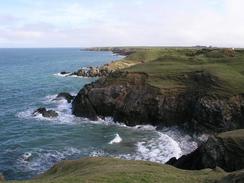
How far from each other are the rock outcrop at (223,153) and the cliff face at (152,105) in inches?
627

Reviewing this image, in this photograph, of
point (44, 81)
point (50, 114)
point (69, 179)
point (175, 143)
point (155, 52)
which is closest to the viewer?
point (69, 179)

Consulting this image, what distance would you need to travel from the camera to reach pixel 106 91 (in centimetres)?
5938

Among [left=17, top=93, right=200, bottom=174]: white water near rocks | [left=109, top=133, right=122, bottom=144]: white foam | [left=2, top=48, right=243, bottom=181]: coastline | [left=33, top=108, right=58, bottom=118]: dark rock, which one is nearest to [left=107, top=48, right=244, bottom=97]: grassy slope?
[left=2, top=48, right=243, bottom=181]: coastline

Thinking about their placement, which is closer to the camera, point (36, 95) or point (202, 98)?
point (202, 98)

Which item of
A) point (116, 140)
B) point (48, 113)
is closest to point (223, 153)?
point (116, 140)

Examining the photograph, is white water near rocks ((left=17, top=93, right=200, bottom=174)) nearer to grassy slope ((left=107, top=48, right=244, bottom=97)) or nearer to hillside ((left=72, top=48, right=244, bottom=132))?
hillside ((left=72, top=48, right=244, bottom=132))

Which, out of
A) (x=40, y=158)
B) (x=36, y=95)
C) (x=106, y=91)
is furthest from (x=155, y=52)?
(x=40, y=158)

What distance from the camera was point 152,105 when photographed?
5425 cm

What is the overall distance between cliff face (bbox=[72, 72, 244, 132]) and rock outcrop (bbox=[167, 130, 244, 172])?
52.2 ft

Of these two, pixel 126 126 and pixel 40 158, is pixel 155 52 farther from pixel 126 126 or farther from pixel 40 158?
pixel 40 158

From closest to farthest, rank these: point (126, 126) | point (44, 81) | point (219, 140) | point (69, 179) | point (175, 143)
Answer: point (69, 179)
point (219, 140)
point (175, 143)
point (126, 126)
point (44, 81)

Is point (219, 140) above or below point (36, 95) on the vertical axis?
above

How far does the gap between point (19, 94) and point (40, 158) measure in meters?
46.7

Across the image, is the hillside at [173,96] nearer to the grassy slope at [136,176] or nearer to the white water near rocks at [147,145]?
the white water near rocks at [147,145]
